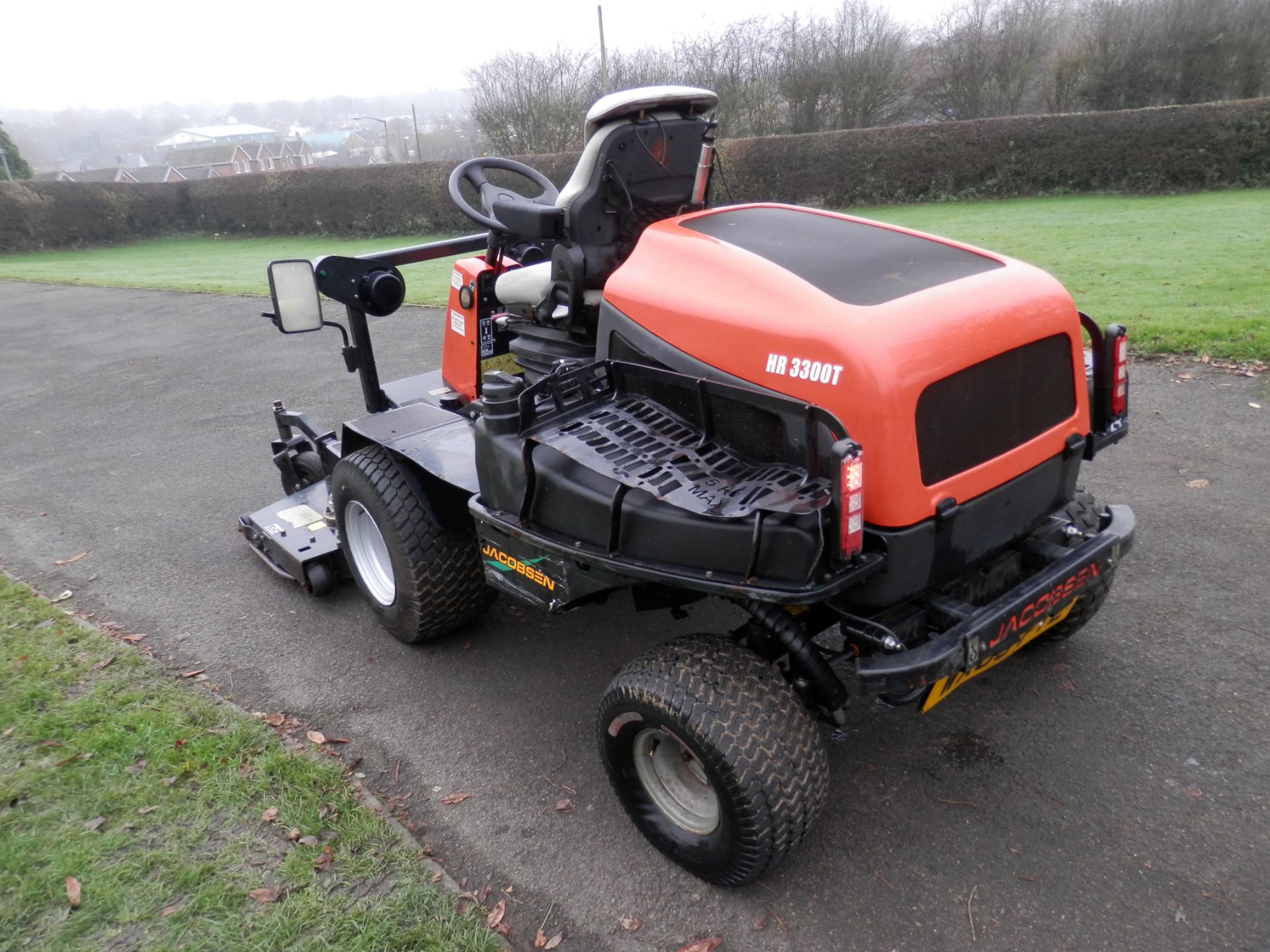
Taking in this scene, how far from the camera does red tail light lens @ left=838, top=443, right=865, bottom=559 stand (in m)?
2.16

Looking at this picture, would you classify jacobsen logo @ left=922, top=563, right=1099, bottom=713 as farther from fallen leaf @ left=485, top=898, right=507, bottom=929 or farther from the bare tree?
the bare tree

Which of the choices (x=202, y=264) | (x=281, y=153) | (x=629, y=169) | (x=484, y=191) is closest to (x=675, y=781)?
(x=629, y=169)

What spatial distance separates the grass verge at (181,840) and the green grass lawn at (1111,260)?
662cm

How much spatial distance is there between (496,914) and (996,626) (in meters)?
1.58

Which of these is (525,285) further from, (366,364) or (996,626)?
(996,626)

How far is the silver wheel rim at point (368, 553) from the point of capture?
3906mm

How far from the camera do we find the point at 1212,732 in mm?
3031

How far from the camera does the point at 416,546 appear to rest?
3.48m

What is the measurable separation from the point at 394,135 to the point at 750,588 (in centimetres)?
4663

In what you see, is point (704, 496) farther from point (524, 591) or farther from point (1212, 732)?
point (1212, 732)

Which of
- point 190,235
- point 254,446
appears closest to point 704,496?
point 254,446

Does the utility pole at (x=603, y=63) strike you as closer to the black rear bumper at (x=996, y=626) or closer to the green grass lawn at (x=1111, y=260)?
the green grass lawn at (x=1111, y=260)

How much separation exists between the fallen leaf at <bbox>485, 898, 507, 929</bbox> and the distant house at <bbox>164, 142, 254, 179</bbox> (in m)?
47.7

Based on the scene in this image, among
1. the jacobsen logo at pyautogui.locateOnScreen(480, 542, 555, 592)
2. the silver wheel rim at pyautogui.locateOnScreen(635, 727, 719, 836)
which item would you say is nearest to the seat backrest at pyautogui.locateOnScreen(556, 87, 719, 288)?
the jacobsen logo at pyautogui.locateOnScreen(480, 542, 555, 592)
